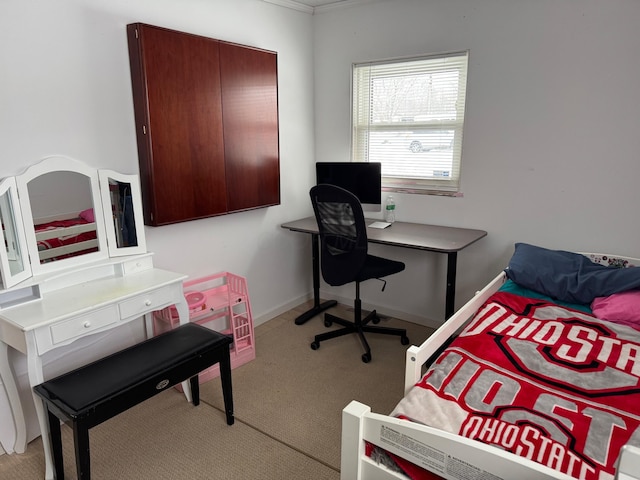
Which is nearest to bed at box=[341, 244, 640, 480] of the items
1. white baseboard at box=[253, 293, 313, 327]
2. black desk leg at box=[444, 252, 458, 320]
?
black desk leg at box=[444, 252, 458, 320]

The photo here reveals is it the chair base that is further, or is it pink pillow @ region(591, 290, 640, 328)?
the chair base

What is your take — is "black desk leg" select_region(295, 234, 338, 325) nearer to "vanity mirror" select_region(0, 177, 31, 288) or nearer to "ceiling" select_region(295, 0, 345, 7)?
"ceiling" select_region(295, 0, 345, 7)

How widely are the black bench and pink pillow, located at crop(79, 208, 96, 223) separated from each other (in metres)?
0.72

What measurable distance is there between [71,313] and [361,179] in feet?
6.97

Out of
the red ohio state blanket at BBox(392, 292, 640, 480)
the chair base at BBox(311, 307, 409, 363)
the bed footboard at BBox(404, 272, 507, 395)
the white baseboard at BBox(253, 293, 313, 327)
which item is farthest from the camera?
the white baseboard at BBox(253, 293, 313, 327)

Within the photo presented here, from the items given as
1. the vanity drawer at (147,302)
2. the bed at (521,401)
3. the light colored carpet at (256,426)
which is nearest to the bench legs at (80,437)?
the light colored carpet at (256,426)

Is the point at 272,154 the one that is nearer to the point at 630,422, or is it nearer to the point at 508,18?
the point at 508,18

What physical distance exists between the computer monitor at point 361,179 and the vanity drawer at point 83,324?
1901mm

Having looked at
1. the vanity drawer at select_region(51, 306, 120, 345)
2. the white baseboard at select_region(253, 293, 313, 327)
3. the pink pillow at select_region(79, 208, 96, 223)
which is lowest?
the white baseboard at select_region(253, 293, 313, 327)

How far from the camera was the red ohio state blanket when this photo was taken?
1.26 meters

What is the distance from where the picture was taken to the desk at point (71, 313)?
1.86 metres

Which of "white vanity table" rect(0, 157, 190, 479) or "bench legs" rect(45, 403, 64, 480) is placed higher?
"white vanity table" rect(0, 157, 190, 479)

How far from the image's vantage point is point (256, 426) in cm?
233

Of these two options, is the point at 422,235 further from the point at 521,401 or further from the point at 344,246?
the point at 521,401
